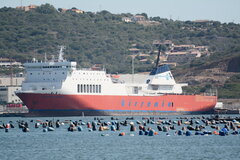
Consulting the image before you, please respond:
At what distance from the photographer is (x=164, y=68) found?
107250mm

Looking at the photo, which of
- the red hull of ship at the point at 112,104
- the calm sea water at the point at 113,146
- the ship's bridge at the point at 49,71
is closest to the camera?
the calm sea water at the point at 113,146

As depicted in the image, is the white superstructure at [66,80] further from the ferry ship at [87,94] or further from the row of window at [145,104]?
the row of window at [145,104]

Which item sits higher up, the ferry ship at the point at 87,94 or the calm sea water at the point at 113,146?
the ferry ship at the point at 87,94

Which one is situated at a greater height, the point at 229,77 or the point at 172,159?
the point at 229,77

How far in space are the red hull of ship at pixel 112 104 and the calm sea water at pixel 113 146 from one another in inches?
953

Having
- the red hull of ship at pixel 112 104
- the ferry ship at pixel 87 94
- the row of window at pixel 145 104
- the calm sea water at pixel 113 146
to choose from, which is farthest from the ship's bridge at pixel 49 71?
the calm sea water at pixel 113 146

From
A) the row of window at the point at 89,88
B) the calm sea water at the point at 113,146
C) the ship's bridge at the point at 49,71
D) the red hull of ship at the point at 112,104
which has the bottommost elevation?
the calm sea water at the point at 113,146

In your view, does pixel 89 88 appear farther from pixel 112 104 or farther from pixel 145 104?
pixel 145 104

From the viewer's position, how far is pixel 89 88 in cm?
9375

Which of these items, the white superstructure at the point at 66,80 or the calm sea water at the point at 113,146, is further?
the white superstructure at the point at 66,80

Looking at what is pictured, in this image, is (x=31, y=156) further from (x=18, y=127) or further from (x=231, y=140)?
(x=18, y=127)

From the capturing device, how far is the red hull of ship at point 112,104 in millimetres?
89750

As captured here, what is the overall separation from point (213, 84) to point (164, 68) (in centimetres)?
4072

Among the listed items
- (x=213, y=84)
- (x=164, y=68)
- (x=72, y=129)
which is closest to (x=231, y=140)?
(x=72, y=129)
